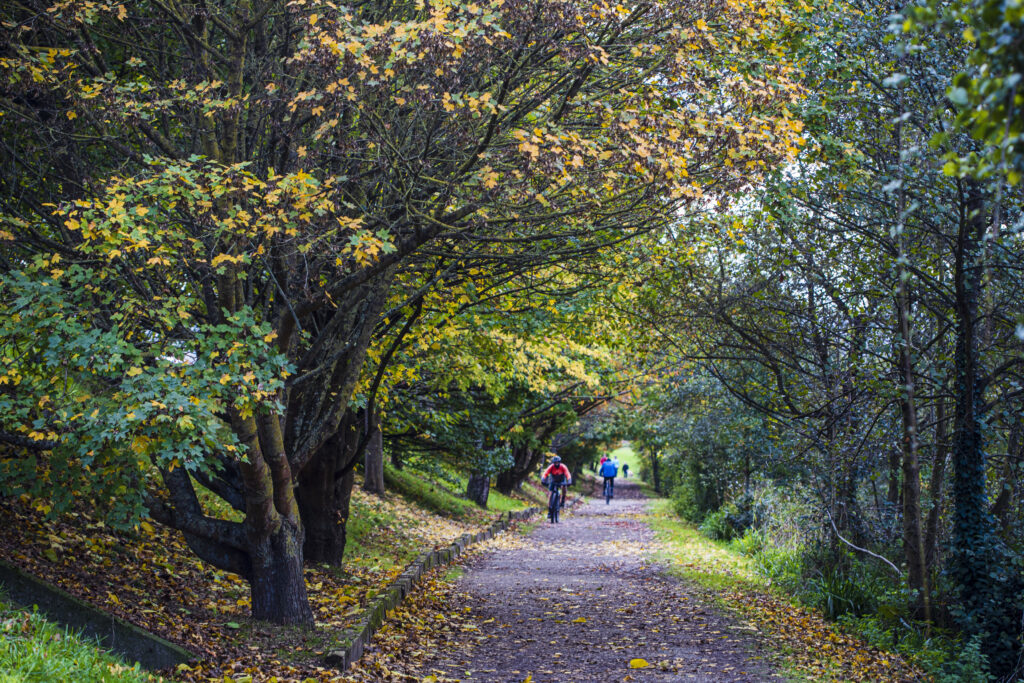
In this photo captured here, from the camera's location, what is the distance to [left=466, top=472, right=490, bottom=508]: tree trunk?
25.4m

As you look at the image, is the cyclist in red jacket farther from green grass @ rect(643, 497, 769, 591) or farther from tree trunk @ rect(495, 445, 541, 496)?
tree trunk @ rect(495, 445, 541, 496)

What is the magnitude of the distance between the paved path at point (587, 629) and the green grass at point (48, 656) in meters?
3.05

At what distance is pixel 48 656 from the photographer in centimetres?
482

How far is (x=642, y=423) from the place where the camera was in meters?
32.5

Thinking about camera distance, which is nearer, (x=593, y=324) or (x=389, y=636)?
(x=389, y=636)

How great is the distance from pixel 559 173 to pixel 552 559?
1125 centimetres

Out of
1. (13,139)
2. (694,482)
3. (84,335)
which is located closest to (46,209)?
(13,139)

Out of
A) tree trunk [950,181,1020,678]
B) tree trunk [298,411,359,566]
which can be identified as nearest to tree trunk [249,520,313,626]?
tree trunk [298,411,359,566]

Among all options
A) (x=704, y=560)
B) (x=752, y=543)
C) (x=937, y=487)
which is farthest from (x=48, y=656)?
(x=752, y=543)

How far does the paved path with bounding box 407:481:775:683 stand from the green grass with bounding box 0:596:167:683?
9.99 ft

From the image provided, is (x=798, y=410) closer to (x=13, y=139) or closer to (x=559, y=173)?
(x=559, y=173)

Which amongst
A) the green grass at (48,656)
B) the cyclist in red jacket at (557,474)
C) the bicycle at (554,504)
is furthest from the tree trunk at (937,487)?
the bicycle at (554,504)

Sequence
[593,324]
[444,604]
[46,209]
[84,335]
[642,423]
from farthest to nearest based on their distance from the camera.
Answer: [642,423], [593,324], [444,604], [46,209], [84,335]

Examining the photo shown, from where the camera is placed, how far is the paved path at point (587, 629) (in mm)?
7582
